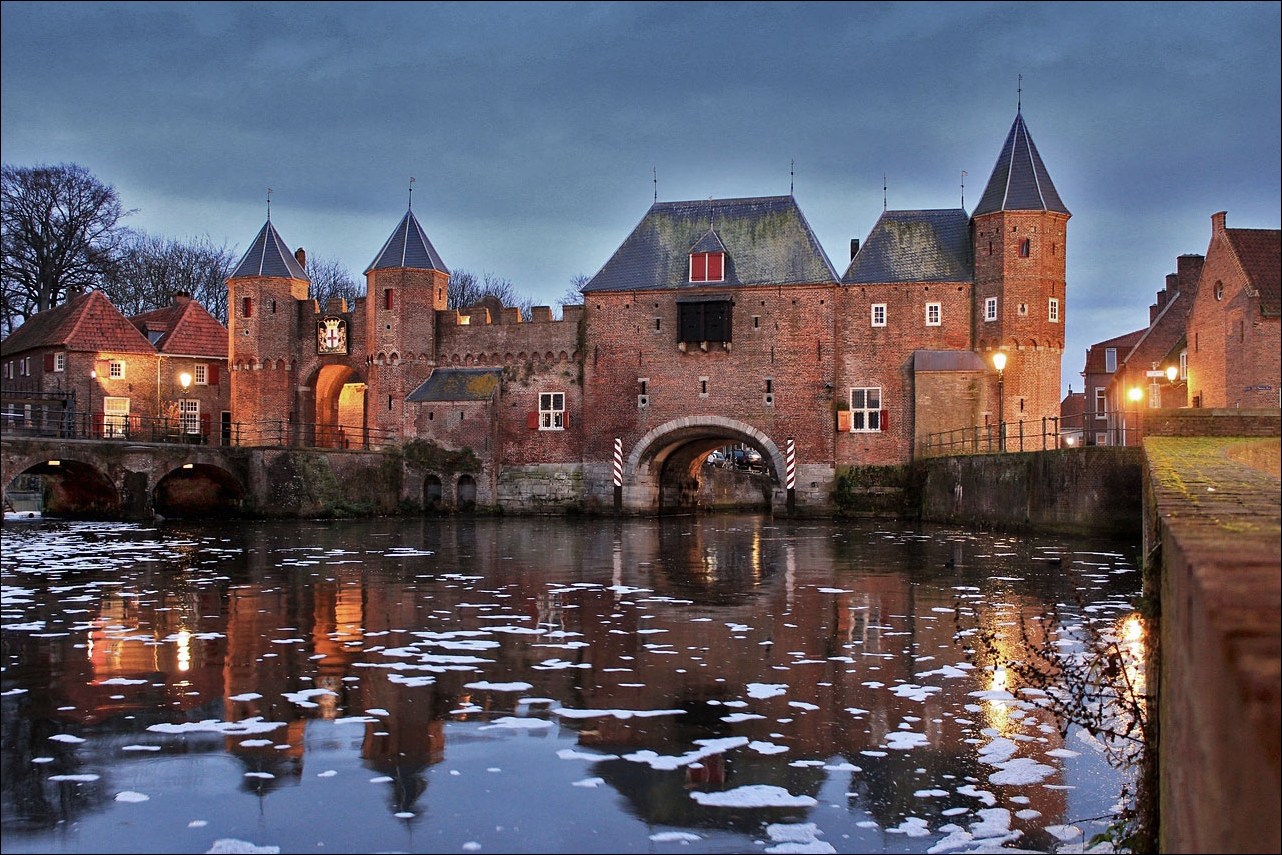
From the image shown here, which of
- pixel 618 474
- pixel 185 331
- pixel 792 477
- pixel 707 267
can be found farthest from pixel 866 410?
pixel 185 331

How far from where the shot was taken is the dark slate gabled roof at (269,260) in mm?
42281

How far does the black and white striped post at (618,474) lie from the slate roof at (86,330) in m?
18.8

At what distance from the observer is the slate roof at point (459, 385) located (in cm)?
4006

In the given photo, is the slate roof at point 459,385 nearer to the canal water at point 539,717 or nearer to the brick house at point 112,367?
the brick house at point 112,367

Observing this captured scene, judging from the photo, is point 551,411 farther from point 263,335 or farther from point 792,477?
point 263,335

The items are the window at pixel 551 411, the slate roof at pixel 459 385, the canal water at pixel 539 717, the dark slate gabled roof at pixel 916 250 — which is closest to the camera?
the canal water at pixel 539 717

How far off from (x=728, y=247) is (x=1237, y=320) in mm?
16015

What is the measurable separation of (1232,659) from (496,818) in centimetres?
395

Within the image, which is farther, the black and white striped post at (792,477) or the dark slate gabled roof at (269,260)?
the dark slate gabled roof at (269,260)

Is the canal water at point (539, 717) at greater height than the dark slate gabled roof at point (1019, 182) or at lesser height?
lesser

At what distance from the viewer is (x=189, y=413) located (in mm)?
44906

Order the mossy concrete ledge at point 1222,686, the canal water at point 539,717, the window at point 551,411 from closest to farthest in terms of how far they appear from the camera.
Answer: the mossy concrete ledge at point 1222,686
the canal water at point 539,717
the window at point 551,411

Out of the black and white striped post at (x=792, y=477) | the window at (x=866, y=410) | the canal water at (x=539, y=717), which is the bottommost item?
the canal water at (x=539, y=717)

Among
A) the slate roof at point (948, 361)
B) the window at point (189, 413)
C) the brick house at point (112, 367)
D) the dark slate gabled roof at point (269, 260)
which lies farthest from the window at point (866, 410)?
the window at point (189, 413)
